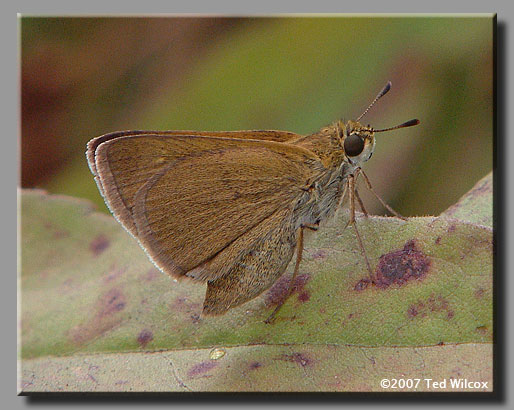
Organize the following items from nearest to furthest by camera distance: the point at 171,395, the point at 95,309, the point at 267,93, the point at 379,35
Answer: the point at 171,395
the point at 95,309
the point at 379,35
the point at 267,93

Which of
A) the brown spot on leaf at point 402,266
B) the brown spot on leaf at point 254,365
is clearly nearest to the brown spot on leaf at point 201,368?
the brown spot on leaf at point 254,365

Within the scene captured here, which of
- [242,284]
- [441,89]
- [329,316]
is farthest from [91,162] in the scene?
[441,89]

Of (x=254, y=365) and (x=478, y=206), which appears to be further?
(x=478, y=206)

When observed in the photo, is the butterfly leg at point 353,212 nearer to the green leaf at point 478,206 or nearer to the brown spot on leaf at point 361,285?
the brown spot on leaf at point 361,285

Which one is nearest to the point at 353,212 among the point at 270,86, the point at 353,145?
the point at 353,145

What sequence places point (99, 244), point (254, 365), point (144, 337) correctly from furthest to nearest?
point (99, 244), point (144, 337), point (254, 365)

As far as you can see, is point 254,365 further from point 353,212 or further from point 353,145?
point 353,145

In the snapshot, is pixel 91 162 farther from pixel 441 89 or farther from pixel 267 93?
pixel 441 89
